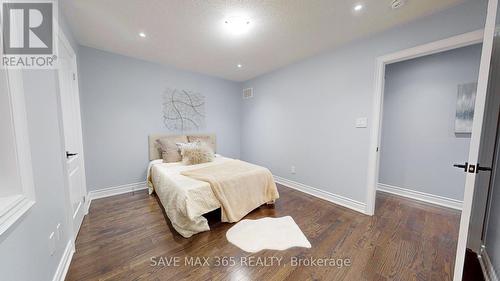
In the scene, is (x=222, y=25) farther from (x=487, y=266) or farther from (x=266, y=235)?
(x=487, y=266)

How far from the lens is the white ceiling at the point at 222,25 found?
5.53 ft

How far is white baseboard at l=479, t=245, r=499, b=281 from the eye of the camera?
1262 mm

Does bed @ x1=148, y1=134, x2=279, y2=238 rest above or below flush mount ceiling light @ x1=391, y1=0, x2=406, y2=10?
below

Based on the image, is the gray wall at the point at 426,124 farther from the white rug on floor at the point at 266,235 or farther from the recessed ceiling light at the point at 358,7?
the white rug on floor at the point at 266,235

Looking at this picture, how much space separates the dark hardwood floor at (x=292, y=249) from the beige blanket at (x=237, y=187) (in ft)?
0.56

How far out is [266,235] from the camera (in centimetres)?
185

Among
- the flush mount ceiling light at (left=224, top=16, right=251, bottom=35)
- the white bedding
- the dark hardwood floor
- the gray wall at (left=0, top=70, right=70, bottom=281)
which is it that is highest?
the flush mount ceiling light at (left=224, top=16, right=251, bottom=35)

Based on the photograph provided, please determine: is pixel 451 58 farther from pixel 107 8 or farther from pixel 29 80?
pixel 29 80

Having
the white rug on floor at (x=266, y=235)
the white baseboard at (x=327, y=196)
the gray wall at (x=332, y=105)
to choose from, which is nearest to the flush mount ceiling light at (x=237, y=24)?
the gray wall at (x=332, y=105)

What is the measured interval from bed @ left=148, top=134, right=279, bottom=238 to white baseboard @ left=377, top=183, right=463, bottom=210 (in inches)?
86.3

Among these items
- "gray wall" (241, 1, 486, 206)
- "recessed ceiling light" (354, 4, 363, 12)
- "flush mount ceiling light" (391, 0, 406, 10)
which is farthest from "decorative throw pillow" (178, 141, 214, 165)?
"flush mount ceiling light" (391, 0, 406, 10)

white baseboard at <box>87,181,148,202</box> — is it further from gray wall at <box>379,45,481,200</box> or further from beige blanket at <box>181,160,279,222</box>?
gray wall at <box>379,45,481,200</box>

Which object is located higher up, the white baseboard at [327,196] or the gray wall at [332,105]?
the gray wall at [332,105]

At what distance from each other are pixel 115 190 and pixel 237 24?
3186 millimetres
